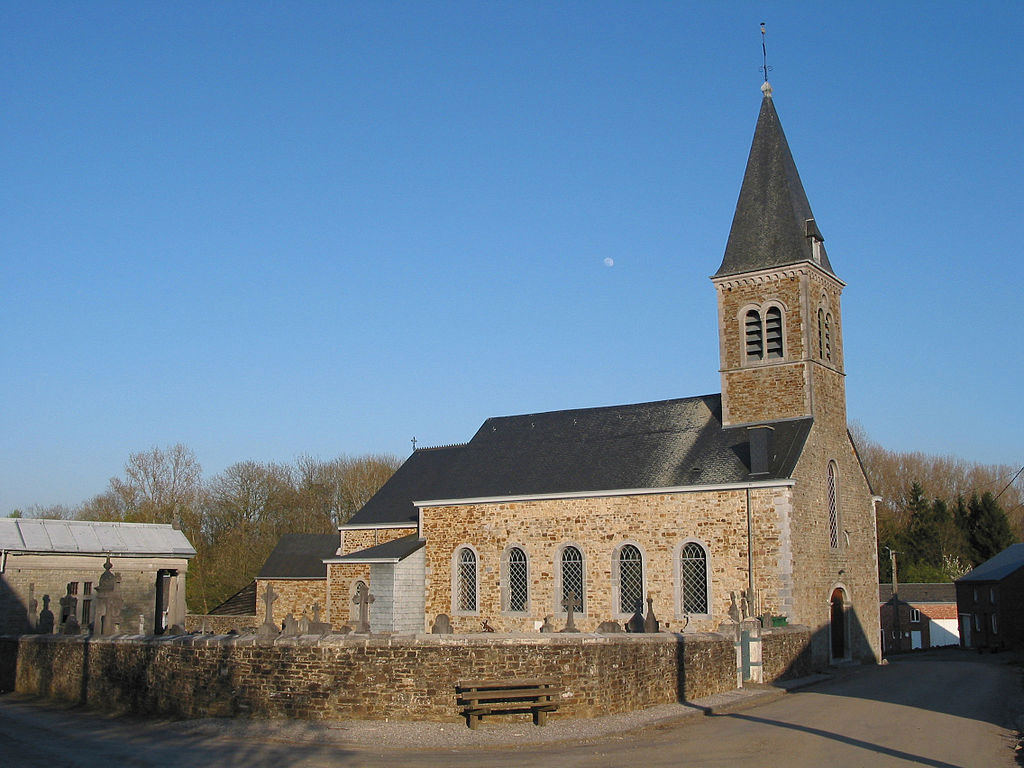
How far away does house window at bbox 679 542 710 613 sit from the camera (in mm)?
27797

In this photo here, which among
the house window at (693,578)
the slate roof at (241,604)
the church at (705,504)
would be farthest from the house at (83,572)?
the slate roof at (241,604)

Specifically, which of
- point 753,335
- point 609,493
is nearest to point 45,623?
point 609,493

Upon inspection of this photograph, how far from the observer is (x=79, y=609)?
993 inches

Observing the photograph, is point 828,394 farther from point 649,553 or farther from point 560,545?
point 560,545

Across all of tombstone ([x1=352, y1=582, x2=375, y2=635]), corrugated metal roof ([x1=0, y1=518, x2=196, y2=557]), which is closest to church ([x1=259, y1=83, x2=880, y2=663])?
corrugated metal roof ([x1=0, y1=518, x2=196, y2=557])

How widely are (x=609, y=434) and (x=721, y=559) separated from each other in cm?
680

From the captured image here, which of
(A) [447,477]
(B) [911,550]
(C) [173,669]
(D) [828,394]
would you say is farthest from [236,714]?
(B) [911,550]

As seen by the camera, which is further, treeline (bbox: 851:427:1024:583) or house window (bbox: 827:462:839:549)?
treeline (bbox: 851:427:1024:583)

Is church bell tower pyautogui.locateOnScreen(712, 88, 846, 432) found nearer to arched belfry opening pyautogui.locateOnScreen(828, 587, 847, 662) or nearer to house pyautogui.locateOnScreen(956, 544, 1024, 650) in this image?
arched belfry opening pyautogui.locateOnScreen(828, 587, 847, 662)

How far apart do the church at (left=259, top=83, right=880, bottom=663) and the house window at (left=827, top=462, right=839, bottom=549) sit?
2.4 inches

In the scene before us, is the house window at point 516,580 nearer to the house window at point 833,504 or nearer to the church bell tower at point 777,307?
the church bell tower at point 777,307

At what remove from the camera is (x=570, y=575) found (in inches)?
1188

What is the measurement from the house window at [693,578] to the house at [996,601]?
23805 millimetres

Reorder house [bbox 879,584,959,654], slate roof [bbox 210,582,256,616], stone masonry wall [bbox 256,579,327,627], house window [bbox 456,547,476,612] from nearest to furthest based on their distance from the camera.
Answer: house window [bbox 456,547,476,612] < stone masonry wall [bbox 256,579,327,627] < slate roof [bbox 210,582,256,616] < house [bbox 879,584,959,654]
